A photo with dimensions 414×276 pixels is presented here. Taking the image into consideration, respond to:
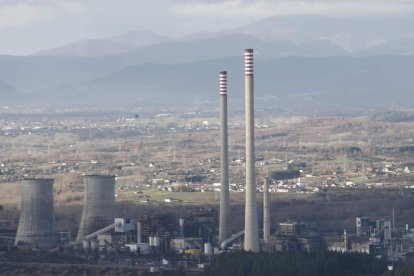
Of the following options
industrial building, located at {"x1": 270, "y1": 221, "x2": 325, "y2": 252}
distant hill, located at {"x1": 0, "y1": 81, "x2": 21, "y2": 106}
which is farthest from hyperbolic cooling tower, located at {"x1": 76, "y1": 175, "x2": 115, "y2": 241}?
distant hill, located at {"x1": 0, "y1": 81, "x2": 21, "y2": 106}

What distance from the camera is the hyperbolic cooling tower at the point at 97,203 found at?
142ft

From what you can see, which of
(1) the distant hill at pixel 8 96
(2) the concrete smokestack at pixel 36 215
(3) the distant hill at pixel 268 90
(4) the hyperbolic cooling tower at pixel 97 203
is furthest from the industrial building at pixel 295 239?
(1) the distant hill at pixel 8 96

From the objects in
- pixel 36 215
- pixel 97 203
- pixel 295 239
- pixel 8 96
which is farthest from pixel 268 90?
pixel 295 239

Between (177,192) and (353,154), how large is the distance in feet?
56.1

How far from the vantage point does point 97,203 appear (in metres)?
43.6

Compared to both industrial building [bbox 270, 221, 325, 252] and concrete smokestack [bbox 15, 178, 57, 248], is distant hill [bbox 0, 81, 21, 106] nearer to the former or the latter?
concrete smokestack [bbox 15, 178, 57, 248]

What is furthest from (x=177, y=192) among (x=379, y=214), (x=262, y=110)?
(x=262, y=110)

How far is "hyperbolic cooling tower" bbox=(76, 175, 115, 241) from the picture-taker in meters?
43.4

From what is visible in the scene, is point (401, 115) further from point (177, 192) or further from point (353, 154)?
point (177, 192)

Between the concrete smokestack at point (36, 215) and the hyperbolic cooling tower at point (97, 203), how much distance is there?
1.15 meters

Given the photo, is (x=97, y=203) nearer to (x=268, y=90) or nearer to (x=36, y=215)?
(x=36, y=215)

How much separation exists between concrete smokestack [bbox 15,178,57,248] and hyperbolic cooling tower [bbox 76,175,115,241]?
3.77 feet

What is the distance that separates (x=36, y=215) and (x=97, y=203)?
6.45ft

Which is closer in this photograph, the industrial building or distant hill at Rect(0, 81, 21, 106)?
the industrial building
